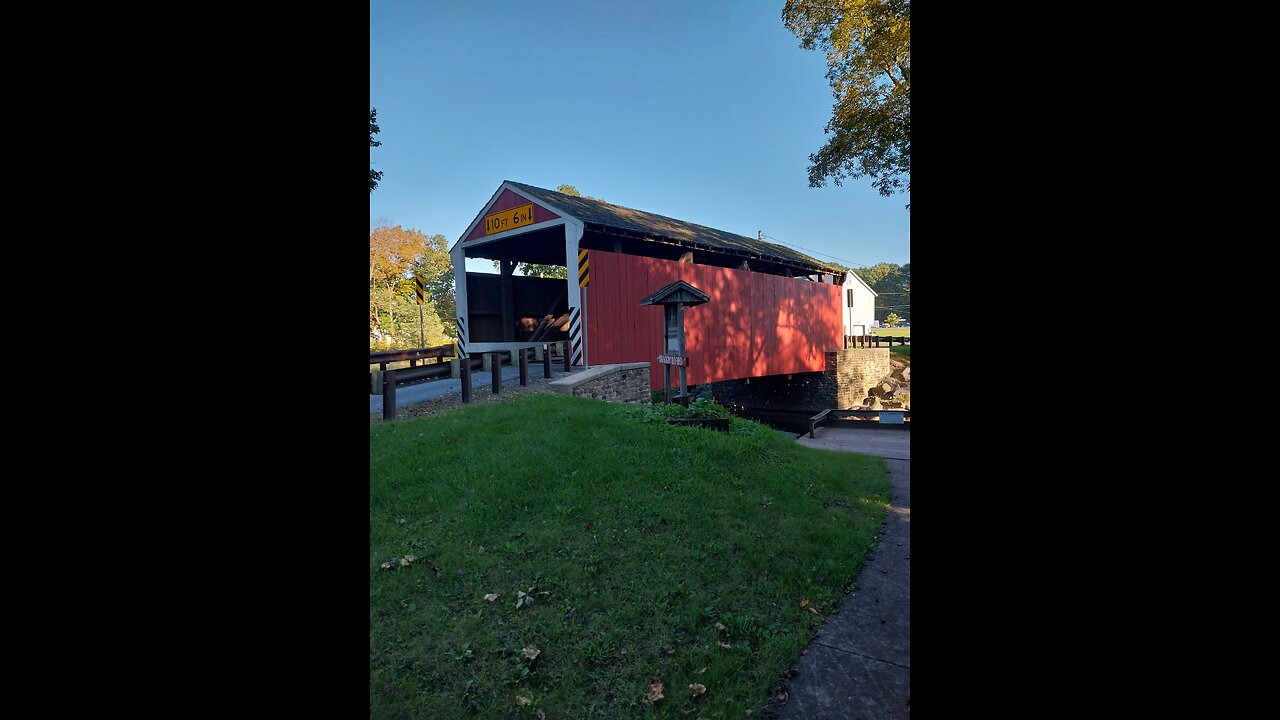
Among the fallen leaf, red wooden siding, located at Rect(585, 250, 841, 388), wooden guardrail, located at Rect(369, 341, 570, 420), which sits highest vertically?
red wooden siding, located at Rect(585, 250, 841, 388)

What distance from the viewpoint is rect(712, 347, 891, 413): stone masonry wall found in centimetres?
2159

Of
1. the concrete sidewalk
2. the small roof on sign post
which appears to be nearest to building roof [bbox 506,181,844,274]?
the small roof on sign post

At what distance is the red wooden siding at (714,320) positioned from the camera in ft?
40.6

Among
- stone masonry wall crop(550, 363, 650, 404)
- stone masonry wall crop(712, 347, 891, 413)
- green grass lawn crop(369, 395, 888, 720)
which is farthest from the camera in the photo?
stone masonry wall crop(712, 347, 891, 413)

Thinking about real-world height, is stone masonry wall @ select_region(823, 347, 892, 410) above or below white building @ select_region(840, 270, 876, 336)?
below

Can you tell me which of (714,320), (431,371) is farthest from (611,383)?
(714,320)

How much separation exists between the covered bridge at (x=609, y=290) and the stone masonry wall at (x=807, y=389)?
337 centimetres

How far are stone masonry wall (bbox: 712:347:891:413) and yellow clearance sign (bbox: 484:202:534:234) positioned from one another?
11.1 metres

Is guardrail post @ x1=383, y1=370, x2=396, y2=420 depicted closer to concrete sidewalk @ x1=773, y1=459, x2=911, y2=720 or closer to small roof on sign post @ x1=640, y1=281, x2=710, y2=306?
small roof on sign post @ x1=640, y1=281, x2=710, y2=306

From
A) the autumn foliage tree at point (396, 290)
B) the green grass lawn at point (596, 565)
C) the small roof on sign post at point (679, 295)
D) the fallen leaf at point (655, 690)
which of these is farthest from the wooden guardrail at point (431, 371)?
the autumn foliage tree at point (396, 290)

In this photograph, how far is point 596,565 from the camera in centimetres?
407
